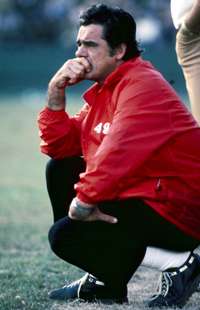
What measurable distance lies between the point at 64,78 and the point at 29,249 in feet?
8.47

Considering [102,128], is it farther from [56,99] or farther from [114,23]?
[114,23]

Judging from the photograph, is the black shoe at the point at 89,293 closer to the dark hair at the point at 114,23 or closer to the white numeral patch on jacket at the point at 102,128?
the white numeral patch on jacket at the point at 102,128

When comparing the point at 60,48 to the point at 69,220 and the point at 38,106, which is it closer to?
the point at 38,106

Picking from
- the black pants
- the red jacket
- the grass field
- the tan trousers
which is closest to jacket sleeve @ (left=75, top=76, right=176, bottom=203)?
the red jacket

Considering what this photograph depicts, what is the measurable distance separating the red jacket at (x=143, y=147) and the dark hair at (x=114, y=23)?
110 millimetres

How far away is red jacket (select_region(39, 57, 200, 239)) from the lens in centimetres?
459

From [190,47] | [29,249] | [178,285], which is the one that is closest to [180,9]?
[190,47]

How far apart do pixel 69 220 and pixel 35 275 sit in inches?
48.8

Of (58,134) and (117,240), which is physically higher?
(58,134)

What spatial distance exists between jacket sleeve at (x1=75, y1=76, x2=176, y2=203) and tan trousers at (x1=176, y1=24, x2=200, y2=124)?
42.8 inches

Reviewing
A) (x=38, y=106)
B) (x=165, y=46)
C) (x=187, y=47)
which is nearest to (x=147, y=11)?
(x=165, y=46)

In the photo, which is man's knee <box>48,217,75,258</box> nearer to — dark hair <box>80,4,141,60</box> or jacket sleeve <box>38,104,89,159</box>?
jacket sleeve <box>38,104,89,159</box>

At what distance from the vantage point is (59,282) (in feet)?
19.0

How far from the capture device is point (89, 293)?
5.11 meters
